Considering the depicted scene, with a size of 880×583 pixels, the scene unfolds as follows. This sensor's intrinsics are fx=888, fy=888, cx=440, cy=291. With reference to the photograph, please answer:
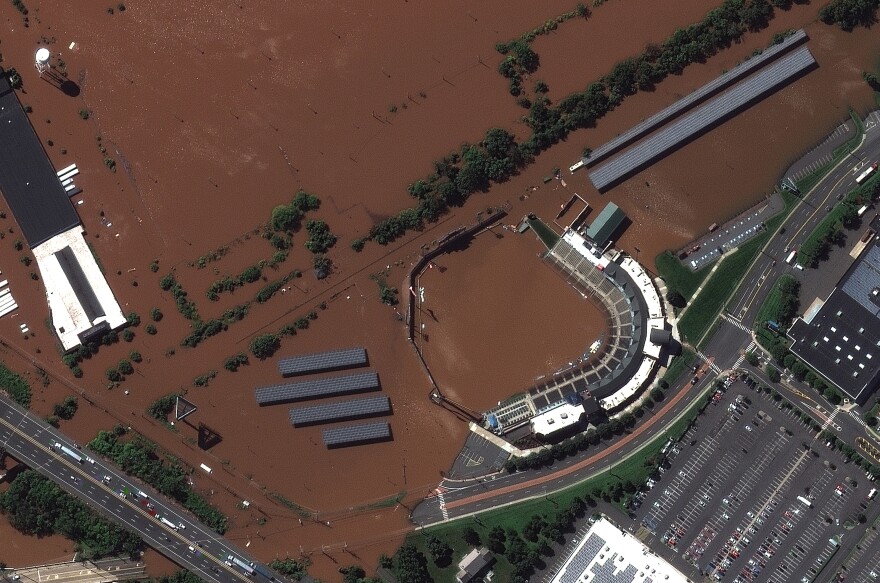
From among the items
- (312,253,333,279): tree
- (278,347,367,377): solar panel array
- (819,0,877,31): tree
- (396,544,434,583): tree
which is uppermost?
(819,0,877,31): tree

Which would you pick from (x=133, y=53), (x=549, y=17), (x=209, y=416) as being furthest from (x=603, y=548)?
(x=133, y=53)

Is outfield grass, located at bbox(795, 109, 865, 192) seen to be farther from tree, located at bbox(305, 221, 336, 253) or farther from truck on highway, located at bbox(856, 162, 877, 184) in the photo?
tree, located at bbox(305, 221, 336, 253)

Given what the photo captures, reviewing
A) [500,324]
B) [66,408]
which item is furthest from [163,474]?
[500,324]

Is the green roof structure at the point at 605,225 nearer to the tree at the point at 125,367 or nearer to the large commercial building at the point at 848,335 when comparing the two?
the large commercial building at the point at 848,335

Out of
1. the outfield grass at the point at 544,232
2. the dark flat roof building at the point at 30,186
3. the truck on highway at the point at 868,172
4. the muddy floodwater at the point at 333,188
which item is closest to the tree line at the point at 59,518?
the muddy floodwater at the point at 333,188

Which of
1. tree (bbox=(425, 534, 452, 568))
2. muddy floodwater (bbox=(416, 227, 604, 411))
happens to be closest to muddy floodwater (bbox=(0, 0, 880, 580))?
muddy floodwater (bbox=(416, 227, 604, 411))
